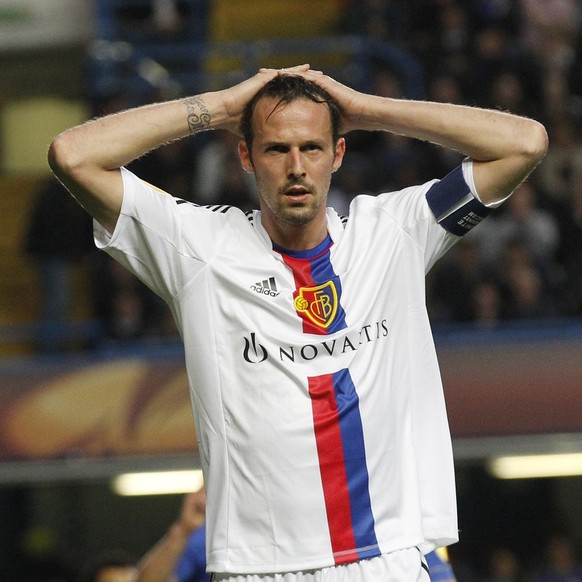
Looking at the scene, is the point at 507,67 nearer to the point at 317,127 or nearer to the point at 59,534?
the point at 59,534

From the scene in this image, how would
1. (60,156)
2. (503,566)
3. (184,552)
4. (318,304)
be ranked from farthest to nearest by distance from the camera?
(503,566)
(184,552)
(318,304)
(60,156)

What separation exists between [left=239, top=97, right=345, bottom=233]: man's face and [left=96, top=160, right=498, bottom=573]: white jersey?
203mm

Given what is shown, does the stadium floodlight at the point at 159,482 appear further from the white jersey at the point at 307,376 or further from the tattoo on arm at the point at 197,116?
the tattoo on arm at the point at 197,116

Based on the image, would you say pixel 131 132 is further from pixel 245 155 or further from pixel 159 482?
pixel 159 482

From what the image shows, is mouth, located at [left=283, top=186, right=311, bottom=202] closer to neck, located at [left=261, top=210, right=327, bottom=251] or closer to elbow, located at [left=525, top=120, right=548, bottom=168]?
neck, located at [left=261, top=210, right=327, bottom=251]

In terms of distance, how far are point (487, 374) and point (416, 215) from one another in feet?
23.0

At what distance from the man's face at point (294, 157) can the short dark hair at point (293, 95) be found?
0.02m

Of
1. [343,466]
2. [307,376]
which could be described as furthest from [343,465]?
[307,376]

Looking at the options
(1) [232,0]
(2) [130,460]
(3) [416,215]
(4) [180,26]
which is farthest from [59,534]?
(3) [416,215]

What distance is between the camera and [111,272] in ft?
41.5

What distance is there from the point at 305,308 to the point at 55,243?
8.55 m

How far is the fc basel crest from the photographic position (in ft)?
14.8

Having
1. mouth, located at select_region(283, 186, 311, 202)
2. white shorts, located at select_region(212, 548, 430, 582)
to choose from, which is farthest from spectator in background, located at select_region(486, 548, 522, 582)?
mouth, located at select_region(283, 186, 311, 202)

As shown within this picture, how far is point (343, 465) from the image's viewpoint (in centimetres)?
439
